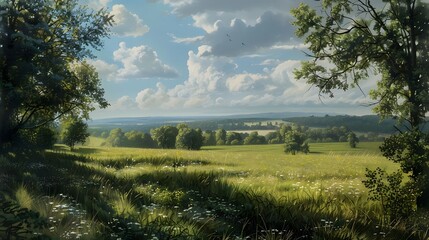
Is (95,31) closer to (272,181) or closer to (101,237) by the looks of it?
(272,181)

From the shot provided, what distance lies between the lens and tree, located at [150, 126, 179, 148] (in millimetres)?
83750

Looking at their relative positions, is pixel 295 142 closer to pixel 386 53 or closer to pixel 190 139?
pixel 190 139

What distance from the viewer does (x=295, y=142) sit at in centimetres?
7825

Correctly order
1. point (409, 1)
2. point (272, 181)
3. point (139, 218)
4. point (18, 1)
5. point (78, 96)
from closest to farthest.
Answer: point (139, 218)
point (409, 1)
point (272, 181)
point (18, 1)
point (78, 96)

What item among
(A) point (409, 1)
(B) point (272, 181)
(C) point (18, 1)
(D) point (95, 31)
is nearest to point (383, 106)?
(A) point (409, 1)

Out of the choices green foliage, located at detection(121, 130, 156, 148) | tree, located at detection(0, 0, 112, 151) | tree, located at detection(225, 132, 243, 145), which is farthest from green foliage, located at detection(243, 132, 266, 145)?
tree, located at detection(0, 0, 112, 151)

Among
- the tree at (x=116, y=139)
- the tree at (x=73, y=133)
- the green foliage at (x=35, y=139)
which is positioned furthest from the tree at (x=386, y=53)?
the tree at (x=116, y=139)

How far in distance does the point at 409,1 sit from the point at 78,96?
18.7 m

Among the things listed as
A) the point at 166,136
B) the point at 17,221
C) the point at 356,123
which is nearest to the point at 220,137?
the point at 166,136

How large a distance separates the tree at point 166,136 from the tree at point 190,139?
19.3 ft

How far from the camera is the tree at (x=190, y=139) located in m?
74.8

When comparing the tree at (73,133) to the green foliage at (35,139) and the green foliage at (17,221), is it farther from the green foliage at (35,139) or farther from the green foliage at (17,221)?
the green foliage at (17,221)

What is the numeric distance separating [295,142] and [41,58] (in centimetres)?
6209

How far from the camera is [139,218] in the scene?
8.34m
